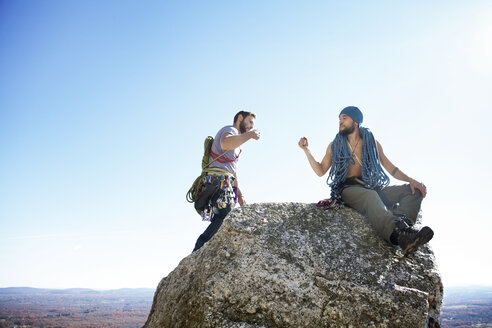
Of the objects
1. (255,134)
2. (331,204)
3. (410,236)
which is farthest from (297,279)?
(255,134)

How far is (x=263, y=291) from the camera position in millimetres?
3320

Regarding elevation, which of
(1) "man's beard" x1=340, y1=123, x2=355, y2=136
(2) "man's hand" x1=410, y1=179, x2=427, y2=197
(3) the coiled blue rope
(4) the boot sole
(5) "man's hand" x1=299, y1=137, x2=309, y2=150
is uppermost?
(1) "man's beard" x1=340, y1=123, x2=355, y2=136

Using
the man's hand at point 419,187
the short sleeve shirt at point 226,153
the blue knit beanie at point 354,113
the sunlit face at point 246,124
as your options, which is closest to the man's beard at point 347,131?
the blue knit beanie at point 354,113

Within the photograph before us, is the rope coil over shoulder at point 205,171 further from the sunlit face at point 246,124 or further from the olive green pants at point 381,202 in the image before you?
the olive green pants at point 381,202

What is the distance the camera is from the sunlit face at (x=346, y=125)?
4.99 m

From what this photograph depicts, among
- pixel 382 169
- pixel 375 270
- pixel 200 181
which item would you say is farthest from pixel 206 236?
pixel 382 169

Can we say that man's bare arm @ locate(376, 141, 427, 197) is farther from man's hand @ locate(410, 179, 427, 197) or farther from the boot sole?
the boot sole

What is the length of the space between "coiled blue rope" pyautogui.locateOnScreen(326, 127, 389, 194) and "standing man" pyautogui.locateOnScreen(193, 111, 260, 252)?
4.10ft

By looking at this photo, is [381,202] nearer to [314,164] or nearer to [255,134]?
[314,164]

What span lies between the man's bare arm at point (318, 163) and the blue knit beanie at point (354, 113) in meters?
0.58

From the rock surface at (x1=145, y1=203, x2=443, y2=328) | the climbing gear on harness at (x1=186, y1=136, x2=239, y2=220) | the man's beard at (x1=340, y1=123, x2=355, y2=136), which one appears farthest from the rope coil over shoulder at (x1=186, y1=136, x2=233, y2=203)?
the man's beard at (x1=340, y1=123, x2=355, y2=136)

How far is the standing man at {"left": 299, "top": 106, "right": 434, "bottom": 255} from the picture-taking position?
14.4 feet

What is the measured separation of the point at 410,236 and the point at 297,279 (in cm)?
138

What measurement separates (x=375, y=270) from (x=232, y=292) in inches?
63.3
